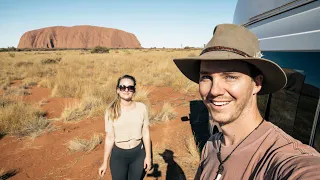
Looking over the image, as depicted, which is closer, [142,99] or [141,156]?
[141,156]

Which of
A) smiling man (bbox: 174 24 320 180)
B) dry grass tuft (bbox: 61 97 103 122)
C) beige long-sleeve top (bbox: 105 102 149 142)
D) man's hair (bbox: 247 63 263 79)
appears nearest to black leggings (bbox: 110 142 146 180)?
beige long-sleeve top (bbox: 105 102 149 142)

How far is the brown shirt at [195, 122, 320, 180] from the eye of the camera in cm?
80

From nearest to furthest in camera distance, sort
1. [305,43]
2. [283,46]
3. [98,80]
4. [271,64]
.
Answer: [271,64], [305,43], [283,46], [98,80]

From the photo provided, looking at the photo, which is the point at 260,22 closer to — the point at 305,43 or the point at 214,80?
the point at 305,43

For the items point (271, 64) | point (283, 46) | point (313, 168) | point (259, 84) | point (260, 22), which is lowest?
point (313, 168)

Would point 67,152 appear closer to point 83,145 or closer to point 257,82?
point 83,145

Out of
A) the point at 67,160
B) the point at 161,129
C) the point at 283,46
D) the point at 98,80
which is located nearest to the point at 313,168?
the point at 283,46

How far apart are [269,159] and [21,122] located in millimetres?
6860

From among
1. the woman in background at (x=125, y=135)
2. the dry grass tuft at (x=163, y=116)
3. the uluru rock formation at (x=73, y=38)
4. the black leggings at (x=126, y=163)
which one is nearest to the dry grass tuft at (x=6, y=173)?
the woman in background at (x=125, y=135)

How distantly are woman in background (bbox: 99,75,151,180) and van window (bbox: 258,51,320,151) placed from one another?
4.96ft

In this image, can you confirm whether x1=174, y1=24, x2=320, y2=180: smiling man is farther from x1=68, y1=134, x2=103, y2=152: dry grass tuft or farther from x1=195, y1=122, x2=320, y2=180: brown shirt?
x1=68, y1=134, x2=103, y2=152: dry grass tuft

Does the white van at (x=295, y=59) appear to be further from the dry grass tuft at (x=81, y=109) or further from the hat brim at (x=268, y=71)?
the dry grass tuft at (x=81, y=109)

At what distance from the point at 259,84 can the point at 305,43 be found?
1.54ft

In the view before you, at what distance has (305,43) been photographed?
1343 millimetres
